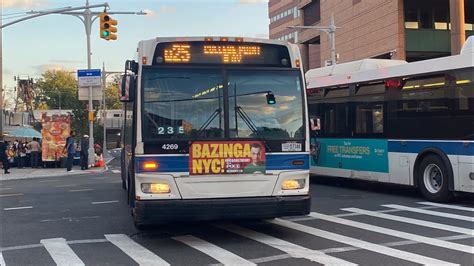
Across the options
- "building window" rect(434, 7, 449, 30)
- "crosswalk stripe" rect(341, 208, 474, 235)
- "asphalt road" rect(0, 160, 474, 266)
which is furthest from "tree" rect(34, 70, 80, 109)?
"crosswalk stripe" rect(341, 208, 474, 235)

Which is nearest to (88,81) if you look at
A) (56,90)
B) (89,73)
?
(89,73)

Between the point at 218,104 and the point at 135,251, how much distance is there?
2.46m

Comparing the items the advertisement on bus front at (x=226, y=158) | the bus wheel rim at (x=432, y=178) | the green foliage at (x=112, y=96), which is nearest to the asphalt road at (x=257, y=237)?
the bus wheel rim at (x=432, y=178)

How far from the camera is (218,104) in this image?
7.89 metres

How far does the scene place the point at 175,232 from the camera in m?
8.92

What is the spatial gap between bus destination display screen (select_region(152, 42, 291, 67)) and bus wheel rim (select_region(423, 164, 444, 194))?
5.81m

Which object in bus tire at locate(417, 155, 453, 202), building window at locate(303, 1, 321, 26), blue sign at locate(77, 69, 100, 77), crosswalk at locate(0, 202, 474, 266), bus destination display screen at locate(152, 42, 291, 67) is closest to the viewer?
crosswalk at locate(0, 202, 474, 266)

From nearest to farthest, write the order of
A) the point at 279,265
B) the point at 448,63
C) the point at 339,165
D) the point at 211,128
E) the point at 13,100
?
the point at 279,265 → the point at 211,128 → the point at 448,63 → the point at 339,165 → the point at 13,100

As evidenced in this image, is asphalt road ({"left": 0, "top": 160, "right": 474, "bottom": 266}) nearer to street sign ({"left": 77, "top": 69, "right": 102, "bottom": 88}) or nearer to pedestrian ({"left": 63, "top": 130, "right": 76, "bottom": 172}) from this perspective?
pedestrian ({"left": 63, "top": 130, "right": 76, "bottom": 172})

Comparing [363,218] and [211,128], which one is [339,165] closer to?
[363,218]

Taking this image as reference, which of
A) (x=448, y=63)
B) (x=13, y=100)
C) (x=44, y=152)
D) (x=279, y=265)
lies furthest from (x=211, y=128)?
(x=13, y=100)

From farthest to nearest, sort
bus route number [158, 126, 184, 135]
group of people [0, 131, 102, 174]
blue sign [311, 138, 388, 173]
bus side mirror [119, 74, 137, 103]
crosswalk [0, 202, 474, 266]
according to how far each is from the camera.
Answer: group of people [0, 131, 102, 174]
blue sign [311, 138, 388, 173]
bus side mirror [119, 74, 137, 103]
bus route number [158, 126, 184, 135]
crosswalk [0, 202, 474, 266]

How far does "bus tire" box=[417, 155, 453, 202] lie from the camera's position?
39.0ft

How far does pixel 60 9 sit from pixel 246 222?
55.6 feet
